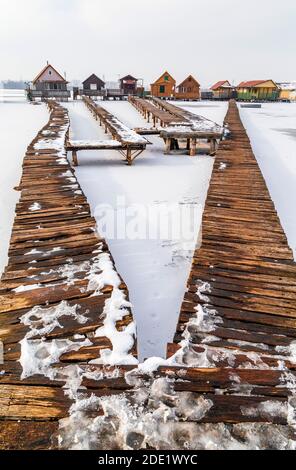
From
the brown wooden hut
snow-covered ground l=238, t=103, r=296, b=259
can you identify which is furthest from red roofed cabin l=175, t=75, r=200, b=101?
snow-covered ground l=238, t=103, r=296, b=259

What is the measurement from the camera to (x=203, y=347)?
119 inches

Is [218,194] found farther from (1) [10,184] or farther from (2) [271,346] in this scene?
(1) [10,184]

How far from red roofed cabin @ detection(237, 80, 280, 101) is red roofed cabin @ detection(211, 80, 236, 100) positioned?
121cm

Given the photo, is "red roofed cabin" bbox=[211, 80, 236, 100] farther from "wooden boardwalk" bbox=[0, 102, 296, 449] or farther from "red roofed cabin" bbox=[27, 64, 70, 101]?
"wooden boardwalk" bbox=[0, 102, 296, 449]

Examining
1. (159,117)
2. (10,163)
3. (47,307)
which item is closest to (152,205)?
(47,307)

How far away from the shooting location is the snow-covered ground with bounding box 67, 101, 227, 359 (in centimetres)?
452

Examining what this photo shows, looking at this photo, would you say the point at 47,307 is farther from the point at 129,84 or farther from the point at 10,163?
the point at 129,84

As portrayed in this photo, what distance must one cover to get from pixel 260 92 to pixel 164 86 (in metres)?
15.6

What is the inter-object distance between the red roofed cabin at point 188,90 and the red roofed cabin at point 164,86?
84 cm

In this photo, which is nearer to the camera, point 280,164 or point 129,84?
point 280,164

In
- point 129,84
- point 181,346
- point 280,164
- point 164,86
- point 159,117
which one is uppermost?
point 129,84

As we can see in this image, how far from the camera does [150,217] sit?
7.23 metres

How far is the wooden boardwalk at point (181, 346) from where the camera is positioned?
2287 mm

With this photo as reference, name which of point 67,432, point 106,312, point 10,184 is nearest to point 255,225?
point 106,312
